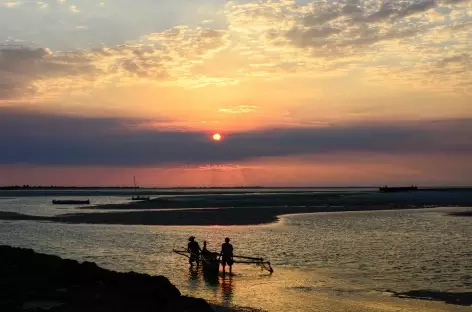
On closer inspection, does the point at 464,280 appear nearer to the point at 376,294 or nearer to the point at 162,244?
the point at 376,294

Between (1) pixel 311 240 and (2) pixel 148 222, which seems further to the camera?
(2) pixel 148 222

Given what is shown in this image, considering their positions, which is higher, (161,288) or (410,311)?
(161,288)

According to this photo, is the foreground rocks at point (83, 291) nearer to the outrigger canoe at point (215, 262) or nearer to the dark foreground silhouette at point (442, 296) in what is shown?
the outrigger canoe at point (215, 262)

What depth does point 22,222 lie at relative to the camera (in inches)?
2160

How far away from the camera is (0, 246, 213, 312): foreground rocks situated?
1500 cm

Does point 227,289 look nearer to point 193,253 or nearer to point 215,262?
point 215,262

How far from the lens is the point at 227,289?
21812 millimetres

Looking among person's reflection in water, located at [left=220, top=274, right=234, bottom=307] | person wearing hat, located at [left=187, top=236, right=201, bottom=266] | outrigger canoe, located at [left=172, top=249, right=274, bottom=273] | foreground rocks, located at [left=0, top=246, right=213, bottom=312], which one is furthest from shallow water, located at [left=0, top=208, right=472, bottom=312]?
foreground rocks, located at [left=0, top=246, right=213, bottom=312]

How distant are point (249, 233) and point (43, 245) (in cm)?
1564

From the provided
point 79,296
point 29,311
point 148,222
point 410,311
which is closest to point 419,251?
point 410,311

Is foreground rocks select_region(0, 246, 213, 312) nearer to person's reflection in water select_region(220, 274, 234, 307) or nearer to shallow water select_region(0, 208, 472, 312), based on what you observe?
person's reflection in water select_region(220, 274, 234, 307)

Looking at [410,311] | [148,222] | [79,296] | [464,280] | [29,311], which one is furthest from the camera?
[148,222]

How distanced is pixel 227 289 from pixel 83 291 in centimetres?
691

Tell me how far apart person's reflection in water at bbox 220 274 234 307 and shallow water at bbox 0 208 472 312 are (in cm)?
4
